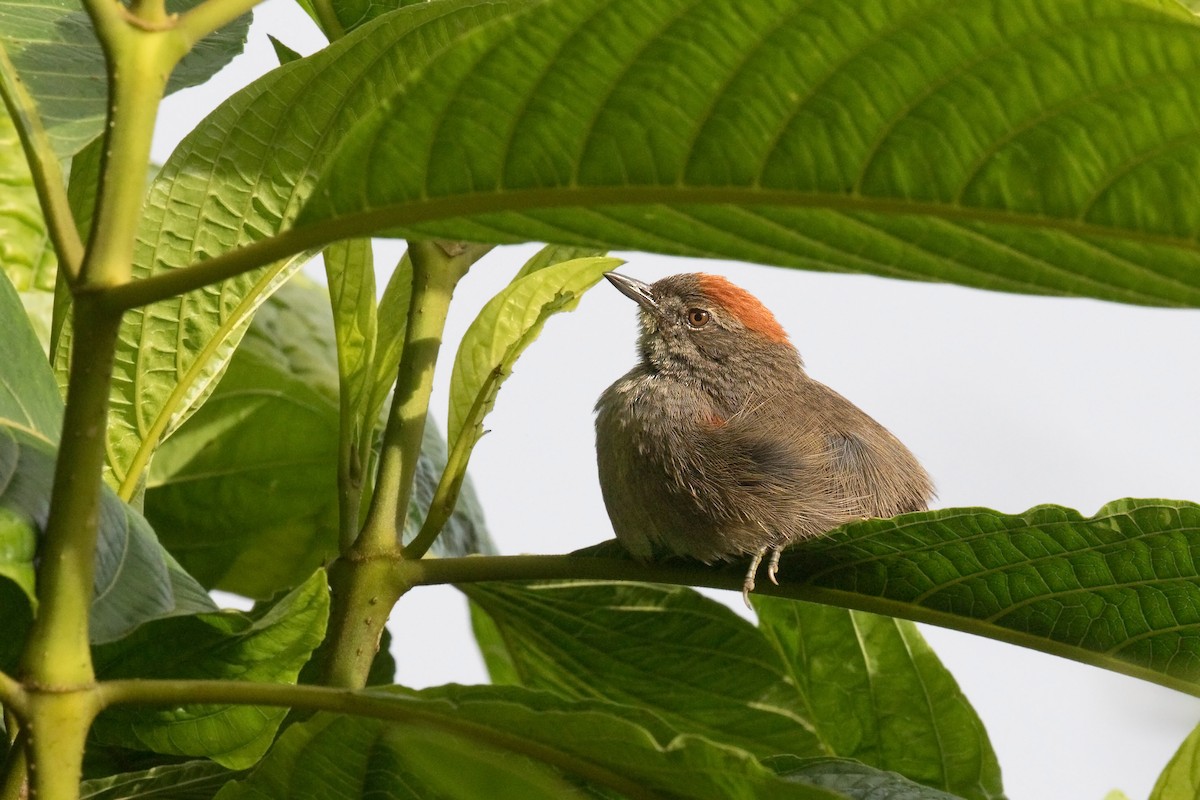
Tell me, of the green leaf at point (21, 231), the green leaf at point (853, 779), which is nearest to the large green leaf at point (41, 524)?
the green leaf at point (853, 779)

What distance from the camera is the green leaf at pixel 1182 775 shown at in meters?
1.85

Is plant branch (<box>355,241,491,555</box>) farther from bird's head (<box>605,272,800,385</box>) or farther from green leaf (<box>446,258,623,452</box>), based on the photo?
bird's head (<box>605,272,800,385</box>)

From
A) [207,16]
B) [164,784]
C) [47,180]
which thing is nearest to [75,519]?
[47,180]

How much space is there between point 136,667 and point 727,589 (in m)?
0.83

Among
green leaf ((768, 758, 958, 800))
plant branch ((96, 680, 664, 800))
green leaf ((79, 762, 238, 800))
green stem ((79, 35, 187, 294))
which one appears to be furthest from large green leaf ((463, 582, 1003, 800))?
green stem ((79, 35, 187, 294))

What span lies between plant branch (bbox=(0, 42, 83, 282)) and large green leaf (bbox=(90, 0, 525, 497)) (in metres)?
0.31

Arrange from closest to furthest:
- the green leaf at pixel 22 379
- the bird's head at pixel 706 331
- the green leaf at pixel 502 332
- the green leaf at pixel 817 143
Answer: the green leaf at pixel 817 143 < the green leaf at pixel 22 379 < the green leaf at pixel 502 332 < the bird's head at pixel 706 331

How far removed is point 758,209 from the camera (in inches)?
49.1

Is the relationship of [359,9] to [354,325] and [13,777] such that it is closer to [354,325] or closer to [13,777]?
[354,325]

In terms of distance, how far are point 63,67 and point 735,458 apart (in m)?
1.89

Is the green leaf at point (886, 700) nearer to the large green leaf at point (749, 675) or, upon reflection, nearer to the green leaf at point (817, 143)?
the large green leaf at point (749, 675)

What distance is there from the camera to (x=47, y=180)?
1.34m

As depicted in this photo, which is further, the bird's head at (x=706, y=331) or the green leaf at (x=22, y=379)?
the bird's head at (x=706, y=331)

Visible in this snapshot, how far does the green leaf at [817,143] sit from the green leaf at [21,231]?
1.48 metres
